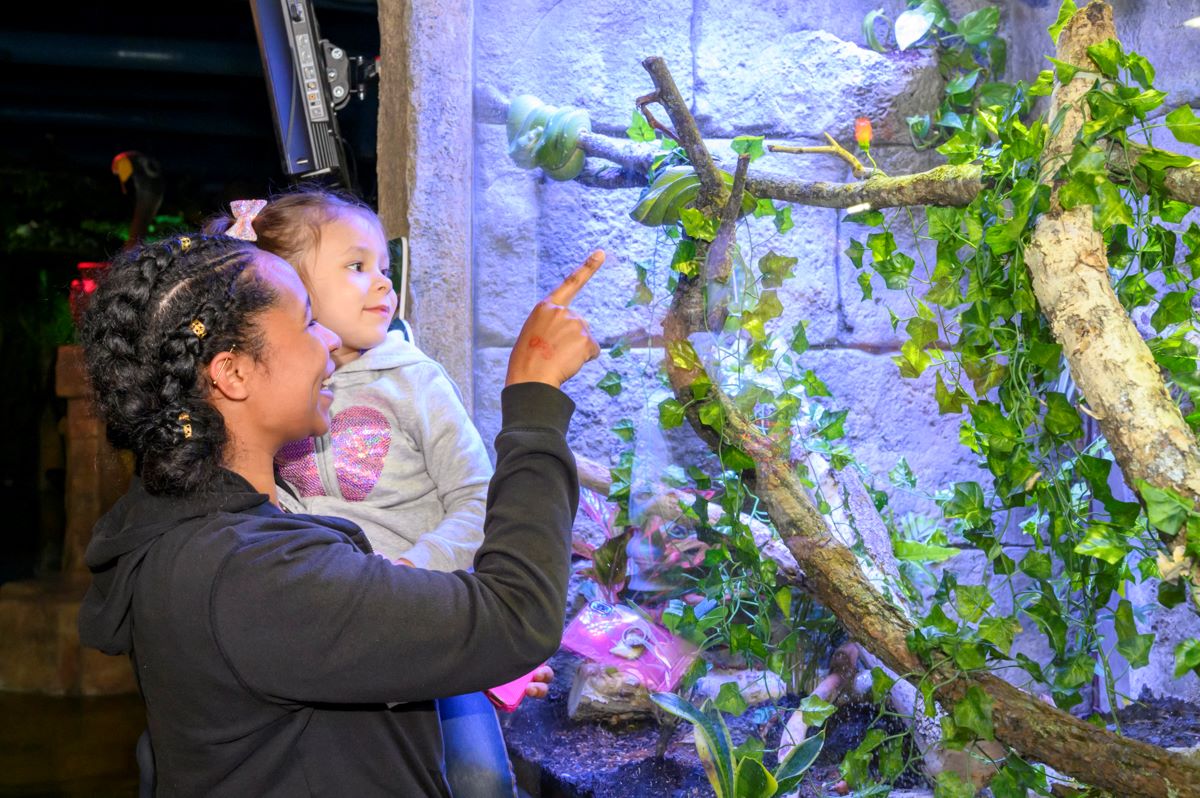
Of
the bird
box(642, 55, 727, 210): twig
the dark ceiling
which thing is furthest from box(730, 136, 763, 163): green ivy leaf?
the bird

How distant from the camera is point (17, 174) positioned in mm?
7008

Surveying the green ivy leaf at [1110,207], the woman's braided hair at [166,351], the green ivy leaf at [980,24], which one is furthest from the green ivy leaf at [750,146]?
the green ivy leaf at [980,24]

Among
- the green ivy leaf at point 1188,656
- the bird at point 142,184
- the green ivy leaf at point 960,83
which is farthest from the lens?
the bird at point 142,184

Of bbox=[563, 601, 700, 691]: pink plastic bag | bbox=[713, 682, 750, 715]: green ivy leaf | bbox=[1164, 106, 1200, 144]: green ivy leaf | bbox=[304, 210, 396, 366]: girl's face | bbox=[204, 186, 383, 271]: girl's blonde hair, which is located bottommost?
bbox=[563, 601, 700, 691]: pink plastic bag

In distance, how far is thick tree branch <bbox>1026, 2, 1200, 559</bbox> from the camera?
1115mm

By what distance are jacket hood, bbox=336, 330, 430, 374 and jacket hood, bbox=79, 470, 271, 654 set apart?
1.74 feet

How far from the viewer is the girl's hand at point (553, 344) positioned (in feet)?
3.79

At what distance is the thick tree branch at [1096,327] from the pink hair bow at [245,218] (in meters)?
1.08

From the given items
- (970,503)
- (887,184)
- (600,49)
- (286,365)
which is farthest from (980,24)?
(286,365)

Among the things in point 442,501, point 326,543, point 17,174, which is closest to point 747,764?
point 442,501

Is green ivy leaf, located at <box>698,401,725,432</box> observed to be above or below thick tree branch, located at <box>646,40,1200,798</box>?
above

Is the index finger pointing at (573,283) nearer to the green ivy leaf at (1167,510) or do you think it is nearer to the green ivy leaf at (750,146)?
the green ivy leaf at (750,146)

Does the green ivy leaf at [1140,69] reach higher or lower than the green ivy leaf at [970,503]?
higher

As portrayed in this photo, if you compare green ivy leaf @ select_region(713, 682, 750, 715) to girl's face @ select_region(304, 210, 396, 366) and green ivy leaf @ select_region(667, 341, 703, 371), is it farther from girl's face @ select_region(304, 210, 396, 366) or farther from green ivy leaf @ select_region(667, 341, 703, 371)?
girl's face @ select_region(304, 210, 396, 366)
